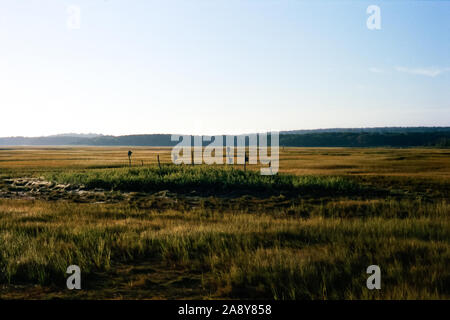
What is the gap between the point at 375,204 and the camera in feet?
56.6

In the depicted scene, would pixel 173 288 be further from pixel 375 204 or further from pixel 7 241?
pixel 375 204

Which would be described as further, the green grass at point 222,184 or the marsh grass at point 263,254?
the green grass at point 222,184

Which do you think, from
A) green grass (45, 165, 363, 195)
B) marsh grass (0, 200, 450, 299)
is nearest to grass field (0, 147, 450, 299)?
marsh grass (0, 200, 450, 299)

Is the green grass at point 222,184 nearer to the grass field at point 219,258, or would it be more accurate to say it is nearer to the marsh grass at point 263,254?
the grass field at point 219,258

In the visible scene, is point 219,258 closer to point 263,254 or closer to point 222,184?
point 263,254

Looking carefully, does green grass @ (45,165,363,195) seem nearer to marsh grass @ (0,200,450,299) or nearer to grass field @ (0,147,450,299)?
grass field @ (0,147,450,299)

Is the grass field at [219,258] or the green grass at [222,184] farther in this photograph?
the green grass at [222,184]

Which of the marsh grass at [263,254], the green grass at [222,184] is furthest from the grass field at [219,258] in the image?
the green grass at [222,184]

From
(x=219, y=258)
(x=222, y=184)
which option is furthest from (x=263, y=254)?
(x=222, y=184)
